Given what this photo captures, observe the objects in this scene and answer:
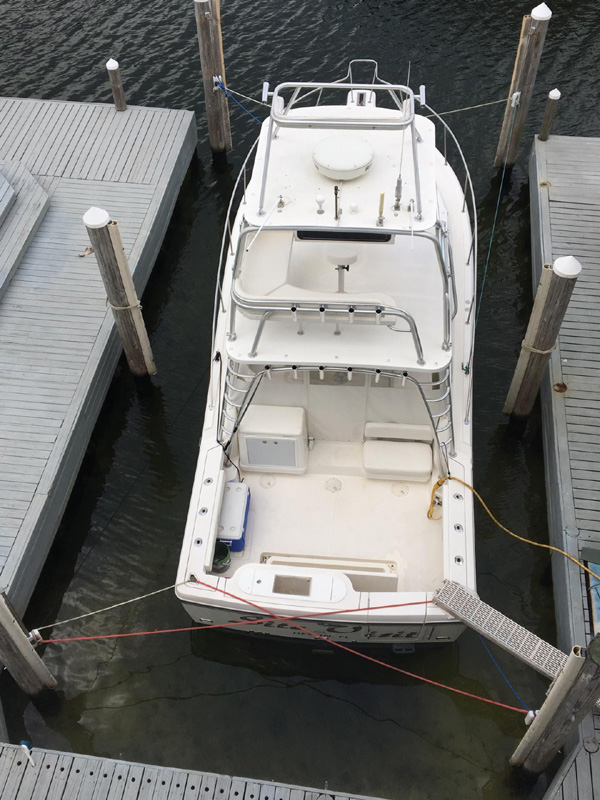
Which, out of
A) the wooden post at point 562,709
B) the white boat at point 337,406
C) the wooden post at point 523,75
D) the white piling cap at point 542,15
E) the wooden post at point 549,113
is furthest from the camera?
the wooden post at point 549,113

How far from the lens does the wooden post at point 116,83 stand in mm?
11898

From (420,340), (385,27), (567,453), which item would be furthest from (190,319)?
(385,27)

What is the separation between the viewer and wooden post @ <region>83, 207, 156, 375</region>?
318 inches

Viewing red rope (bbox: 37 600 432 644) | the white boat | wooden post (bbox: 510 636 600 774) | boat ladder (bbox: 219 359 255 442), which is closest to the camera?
wooden post (bbox: 510 636 600 774)

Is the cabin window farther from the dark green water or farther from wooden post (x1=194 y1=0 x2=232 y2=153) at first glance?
wooden post (x1=194 y1=0 x2=232 y2=153)

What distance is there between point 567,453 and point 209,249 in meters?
6.56

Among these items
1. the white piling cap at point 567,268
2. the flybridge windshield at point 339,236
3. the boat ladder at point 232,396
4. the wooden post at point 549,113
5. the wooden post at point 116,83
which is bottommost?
the boat ladder at point 232,396

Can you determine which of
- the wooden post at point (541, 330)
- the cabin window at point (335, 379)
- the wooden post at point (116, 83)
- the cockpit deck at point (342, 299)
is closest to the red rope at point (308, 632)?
the cockpit deck at point (342, 299)

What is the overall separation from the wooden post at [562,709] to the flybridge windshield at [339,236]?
4.32 meters

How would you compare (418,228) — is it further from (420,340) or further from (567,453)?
(567,453)

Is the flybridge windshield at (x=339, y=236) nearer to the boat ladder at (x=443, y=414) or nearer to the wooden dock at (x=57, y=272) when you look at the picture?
the boat ladder at (x=443, y=414)

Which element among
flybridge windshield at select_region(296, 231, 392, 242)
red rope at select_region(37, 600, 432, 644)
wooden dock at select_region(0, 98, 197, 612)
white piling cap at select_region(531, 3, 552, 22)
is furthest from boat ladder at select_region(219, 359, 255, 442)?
white piling cap at select_region(531, 3, 552, 22)

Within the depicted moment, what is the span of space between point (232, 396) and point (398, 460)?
1.93m

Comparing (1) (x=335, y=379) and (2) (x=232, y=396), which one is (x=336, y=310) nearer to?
(1) (x=335, y=379)
